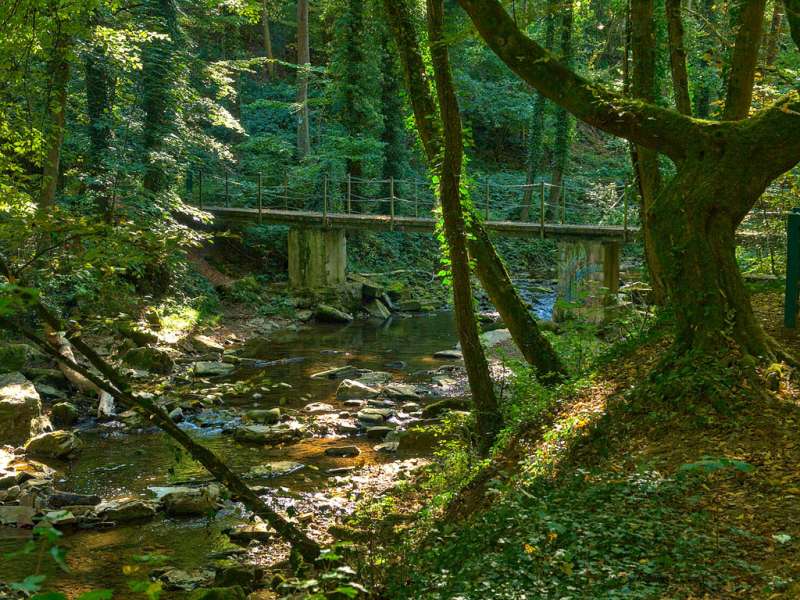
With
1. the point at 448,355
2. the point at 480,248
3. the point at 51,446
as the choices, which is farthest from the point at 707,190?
the point at 448,355

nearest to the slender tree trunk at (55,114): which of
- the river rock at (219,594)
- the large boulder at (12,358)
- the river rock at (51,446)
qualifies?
the large boulder at (12,358)

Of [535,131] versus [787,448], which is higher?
[535,131]

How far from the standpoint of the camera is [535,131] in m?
22.8

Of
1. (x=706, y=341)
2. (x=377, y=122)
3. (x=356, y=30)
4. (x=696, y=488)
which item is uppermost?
(x=356, y=30)

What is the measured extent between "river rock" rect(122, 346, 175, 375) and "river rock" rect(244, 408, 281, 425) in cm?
274

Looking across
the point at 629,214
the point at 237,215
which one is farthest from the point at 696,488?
the point at 237,215

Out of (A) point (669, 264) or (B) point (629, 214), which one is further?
(B) point (629, 214)

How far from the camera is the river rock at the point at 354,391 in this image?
10320 millimetres

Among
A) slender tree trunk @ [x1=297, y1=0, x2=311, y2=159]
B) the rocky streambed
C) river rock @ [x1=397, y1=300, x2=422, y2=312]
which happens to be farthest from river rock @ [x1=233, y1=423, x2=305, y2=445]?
slender tree trunk @ [x1=297, y1=0, x2=311, y2=159]

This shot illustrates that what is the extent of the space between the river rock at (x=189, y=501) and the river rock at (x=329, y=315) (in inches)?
403

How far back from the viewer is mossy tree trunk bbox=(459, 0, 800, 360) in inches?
197

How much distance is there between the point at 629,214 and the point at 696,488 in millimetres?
11310

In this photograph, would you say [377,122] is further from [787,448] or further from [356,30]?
[787,448]

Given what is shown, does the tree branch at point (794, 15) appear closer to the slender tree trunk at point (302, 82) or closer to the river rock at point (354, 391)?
the river rock at point (354, 391)
